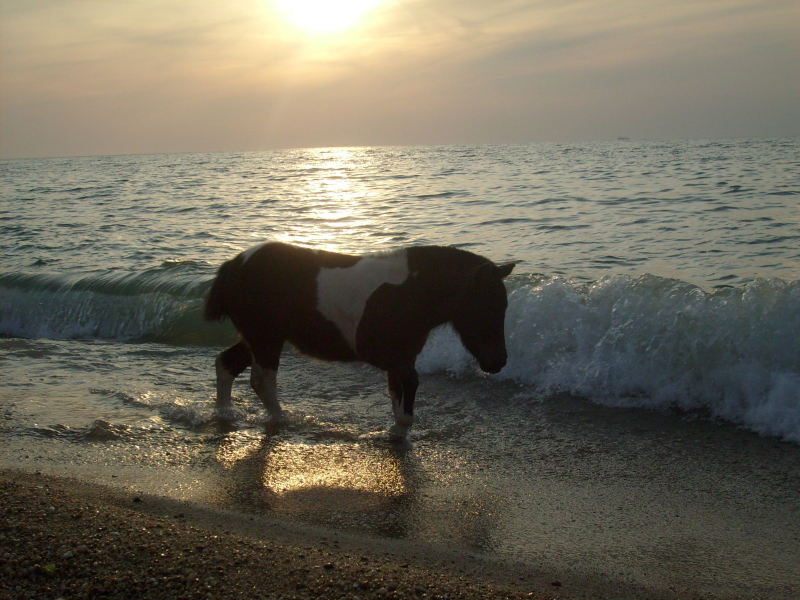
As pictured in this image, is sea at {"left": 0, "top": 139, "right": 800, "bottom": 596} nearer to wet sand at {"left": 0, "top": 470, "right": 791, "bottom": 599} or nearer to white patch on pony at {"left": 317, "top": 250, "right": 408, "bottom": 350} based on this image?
wet sand at {"left": 0, "top": 470, "right": 791, "bottom": 599}

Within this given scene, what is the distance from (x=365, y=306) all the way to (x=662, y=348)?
134 inches

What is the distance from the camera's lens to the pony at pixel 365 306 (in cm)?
616

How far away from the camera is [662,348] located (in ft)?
26.4

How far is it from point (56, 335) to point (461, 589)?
10.6 meters

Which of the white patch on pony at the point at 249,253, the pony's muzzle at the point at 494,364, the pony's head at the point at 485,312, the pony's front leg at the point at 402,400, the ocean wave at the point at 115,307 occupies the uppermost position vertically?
the white patch on pony at the point at 249,253

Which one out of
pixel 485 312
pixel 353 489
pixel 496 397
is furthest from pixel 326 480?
pixel 496 397

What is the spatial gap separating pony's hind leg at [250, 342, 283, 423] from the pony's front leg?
1.11 metres

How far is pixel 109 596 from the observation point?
3.46 metres

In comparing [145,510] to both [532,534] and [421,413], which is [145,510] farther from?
[421,413]

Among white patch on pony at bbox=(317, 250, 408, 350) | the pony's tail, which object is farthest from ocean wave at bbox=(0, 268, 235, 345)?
white patch on pony at bbox=(317, 250, 408, 350)

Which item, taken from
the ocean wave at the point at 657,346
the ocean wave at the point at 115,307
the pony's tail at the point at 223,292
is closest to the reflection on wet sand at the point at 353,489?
the pony's tail at the point at 223,292

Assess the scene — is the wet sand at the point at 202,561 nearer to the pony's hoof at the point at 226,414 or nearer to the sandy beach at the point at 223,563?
the sandy beach at the point at 223,563

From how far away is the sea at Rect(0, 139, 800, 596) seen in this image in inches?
205

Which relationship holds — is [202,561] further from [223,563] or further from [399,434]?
[399,434]
